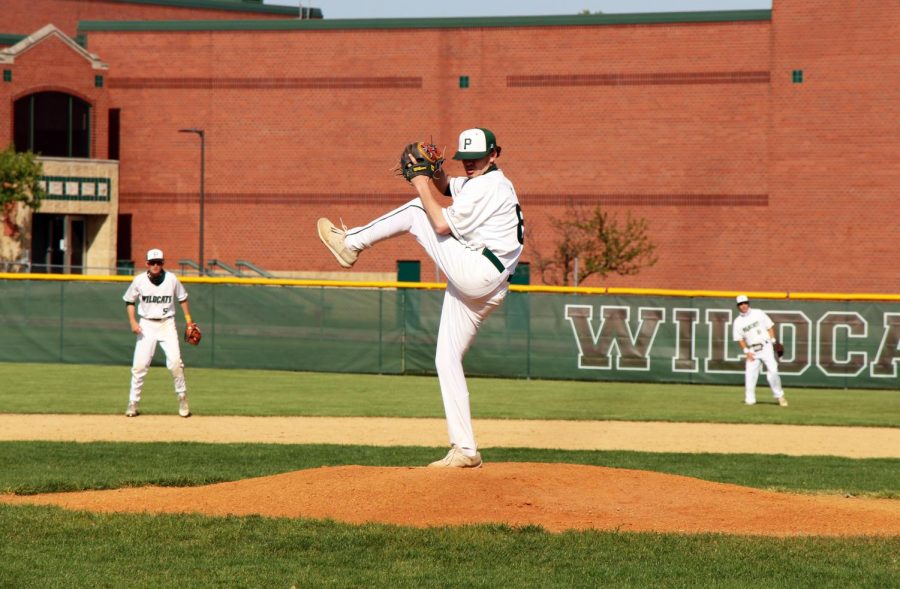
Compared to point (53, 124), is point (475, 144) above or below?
below

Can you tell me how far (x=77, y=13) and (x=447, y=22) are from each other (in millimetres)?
24537

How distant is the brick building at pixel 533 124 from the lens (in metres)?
46.7

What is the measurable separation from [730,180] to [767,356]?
26.6 meters

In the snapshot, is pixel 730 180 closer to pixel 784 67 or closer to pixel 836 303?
pixel 784 67

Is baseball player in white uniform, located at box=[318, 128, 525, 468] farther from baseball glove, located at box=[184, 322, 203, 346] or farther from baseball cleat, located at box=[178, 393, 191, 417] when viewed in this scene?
baseball cleat, located at box=[178, 393, 191, 417]

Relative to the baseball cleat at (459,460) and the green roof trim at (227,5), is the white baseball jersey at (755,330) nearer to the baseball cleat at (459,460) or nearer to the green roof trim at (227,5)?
the baseball cleat at (459,460)

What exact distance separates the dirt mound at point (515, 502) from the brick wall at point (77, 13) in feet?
190

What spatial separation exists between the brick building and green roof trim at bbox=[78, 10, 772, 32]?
0.08 m

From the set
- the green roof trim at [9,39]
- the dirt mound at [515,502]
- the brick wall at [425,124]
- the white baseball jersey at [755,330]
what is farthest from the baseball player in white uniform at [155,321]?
the green roof trim at [9,39]

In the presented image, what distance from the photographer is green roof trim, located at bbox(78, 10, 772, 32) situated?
47500mm

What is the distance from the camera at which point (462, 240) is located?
8.53 meters

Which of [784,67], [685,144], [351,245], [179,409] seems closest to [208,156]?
[685,144]

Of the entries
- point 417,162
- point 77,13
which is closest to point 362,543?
point 417,162

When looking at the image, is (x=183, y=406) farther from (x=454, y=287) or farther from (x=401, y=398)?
(x=454, y=287)
